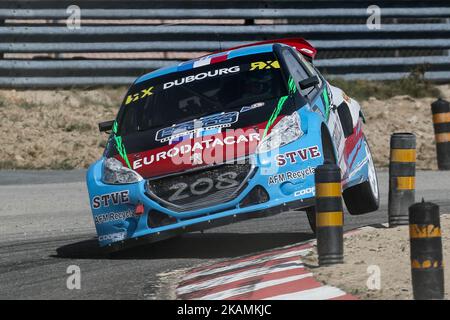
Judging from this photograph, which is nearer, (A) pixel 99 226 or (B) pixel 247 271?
(B) pixel 247 271

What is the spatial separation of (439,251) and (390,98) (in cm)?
1242

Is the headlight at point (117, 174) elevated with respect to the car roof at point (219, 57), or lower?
lower

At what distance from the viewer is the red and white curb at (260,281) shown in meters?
7.36

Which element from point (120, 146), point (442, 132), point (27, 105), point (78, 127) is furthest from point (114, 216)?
point (27, 105)

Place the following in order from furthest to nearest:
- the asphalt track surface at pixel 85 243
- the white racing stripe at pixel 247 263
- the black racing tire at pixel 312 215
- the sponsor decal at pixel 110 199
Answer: the black racing tire at pixel 312 215 < the sponsor decal at pixel 110 199 < the white racing stripe at pixel 247 263 < the asphalt track surface at pixel 85 243

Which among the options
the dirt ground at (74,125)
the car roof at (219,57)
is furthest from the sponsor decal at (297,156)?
the dirt ground at (74,125)

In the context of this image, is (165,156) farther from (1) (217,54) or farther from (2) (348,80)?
(2) (348,80)

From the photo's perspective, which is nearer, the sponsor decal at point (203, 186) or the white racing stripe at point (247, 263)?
the white racing stripe at point (247, 263)

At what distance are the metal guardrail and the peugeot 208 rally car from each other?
24.5 ft

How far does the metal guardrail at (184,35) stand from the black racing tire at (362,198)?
7.04 metres

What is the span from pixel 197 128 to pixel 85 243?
6.21ft

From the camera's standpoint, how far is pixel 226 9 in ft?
59.6

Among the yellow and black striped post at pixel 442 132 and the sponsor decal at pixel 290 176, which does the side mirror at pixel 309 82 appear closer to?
the sponsor decal at pixel 290 176

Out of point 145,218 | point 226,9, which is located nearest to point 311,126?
point 145,218
